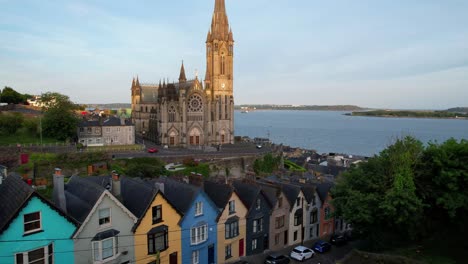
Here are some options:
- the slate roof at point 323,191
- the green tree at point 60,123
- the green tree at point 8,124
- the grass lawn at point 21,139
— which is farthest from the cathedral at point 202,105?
A: the slate roof at point 323,191

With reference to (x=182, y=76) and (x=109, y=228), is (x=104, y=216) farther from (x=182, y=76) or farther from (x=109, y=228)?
(x=182, y=76)

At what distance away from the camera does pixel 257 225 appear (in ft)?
94.5

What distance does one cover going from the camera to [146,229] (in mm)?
21469

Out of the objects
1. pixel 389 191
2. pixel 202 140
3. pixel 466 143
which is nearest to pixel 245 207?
pixel 389 191

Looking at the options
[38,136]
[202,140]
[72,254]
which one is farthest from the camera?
[202,140]

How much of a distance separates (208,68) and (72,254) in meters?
69.6

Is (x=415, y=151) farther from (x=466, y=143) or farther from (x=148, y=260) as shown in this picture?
(x=148, y=260)

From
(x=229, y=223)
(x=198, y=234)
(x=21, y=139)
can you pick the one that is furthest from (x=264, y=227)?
(x=21, y=139)

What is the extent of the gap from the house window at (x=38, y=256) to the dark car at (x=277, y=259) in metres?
15.8

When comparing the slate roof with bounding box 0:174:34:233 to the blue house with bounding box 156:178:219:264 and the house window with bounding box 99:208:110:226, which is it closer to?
the house window with bounding box 99:208:110:226

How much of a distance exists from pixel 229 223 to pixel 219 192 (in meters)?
2.69

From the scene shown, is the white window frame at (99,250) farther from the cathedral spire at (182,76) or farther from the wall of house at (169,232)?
the cathedral spire at (182,76)

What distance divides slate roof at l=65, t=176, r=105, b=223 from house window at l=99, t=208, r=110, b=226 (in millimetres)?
708

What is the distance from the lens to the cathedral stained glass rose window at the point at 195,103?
254 ft
